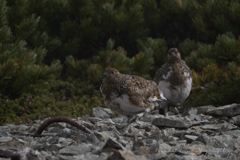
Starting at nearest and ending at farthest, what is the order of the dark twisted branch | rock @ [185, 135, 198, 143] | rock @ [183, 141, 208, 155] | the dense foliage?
rock @ [183, 141, 208, 155] → the dark twisted branch → rock @ [185, 135, 198, 143] → the dense foliage

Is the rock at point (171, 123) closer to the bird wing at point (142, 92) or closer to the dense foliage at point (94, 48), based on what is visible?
the bird wing at point (142, 92)

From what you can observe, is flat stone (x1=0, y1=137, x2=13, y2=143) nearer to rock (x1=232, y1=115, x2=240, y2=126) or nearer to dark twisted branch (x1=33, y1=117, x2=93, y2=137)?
dark twisted branch (x1=33, y1=117, x2=93, y2=137)

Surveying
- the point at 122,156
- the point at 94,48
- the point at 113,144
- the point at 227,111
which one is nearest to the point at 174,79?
the point at 227,111

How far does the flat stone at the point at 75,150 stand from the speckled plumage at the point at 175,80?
251 cm

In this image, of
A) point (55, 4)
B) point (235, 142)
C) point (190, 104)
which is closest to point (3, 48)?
point (55, 4)

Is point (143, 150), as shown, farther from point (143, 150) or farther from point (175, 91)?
point (175, 91)

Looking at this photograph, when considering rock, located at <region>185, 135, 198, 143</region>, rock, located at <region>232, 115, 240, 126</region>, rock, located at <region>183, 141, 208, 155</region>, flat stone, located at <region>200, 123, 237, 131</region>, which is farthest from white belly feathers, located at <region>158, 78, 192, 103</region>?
rock, located at <region>183, 141, 208, 155</region>

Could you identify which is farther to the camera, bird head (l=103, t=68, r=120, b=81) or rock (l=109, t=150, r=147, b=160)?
bird head (l=103, t=68, r=120, b=81)

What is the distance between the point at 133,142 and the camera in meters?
2.74

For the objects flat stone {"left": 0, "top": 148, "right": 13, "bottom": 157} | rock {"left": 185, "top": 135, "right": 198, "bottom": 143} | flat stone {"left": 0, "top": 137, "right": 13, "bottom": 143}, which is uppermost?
rock {"left": 185, "top": 135, "right": 198, "bottom": 143}

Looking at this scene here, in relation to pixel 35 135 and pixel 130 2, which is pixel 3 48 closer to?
pixel 35 135

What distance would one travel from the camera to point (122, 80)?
3.67 meters

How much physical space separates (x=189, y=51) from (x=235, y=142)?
467 centimetres

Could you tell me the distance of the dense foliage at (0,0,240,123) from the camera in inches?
211
